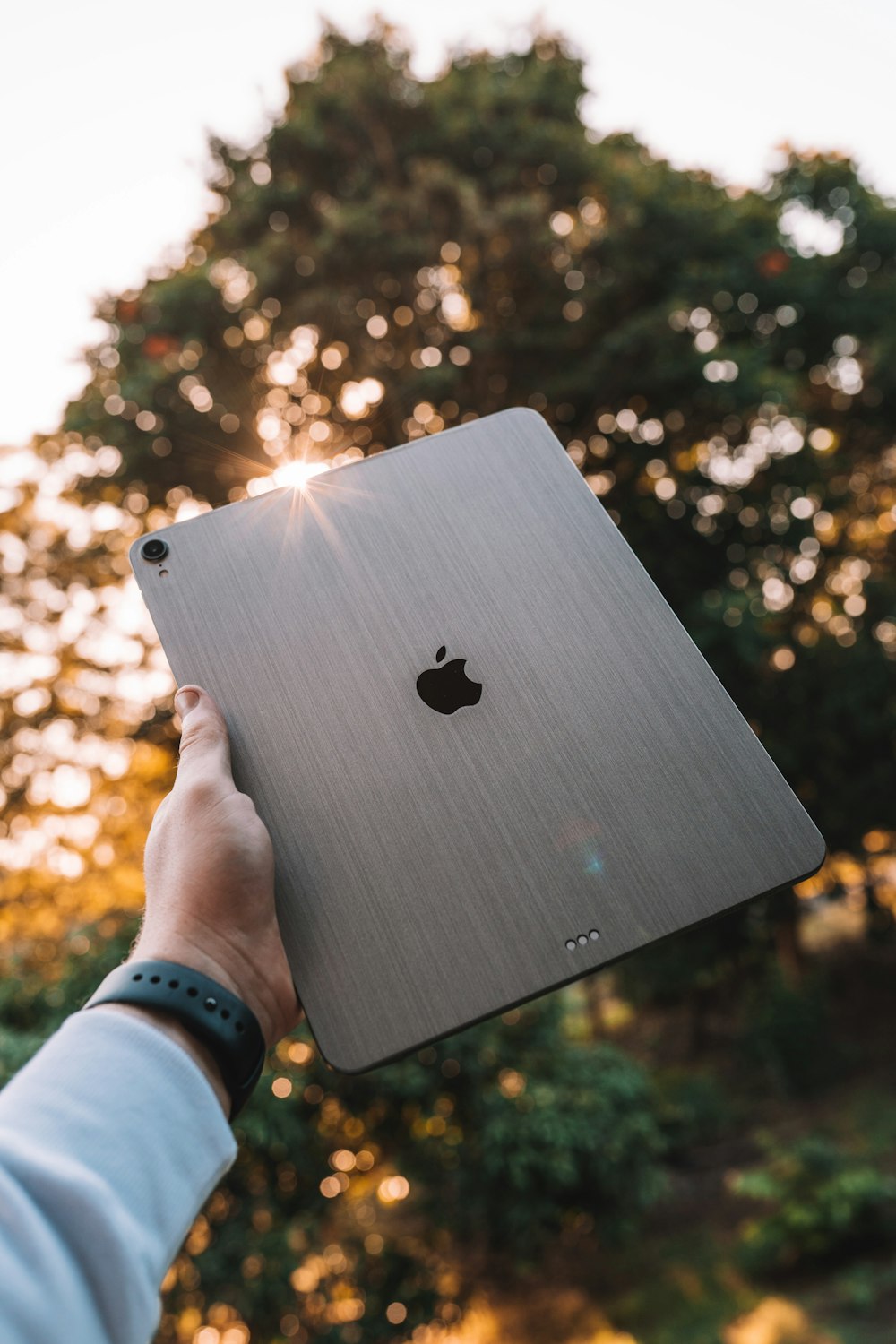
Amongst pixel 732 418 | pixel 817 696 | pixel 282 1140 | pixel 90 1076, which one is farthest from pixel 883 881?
pixel 90 1076

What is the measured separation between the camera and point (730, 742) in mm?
1249

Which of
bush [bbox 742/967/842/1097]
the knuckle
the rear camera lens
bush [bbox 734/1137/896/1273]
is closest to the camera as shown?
the knuckle

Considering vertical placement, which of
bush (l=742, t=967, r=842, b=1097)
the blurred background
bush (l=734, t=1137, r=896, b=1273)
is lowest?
bush (l=742, t=967, r=842, b=1097)

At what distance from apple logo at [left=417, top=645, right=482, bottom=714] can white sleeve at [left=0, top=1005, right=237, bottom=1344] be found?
629 millimetres

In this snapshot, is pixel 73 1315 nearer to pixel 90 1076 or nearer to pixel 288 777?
pixel 90 1076

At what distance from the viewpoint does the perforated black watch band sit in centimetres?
90

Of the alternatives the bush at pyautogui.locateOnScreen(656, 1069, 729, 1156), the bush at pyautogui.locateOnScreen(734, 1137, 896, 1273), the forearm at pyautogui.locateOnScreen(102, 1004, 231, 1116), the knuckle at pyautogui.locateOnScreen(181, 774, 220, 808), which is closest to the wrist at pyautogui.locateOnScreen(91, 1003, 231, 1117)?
the forearm at pyautogui.locateOnScreen(102, 1004, 231, 1116)

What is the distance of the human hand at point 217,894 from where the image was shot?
1019mm

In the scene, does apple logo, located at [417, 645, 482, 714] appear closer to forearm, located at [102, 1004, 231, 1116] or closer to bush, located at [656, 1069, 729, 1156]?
forearm, located at [102, 1004, 231, 1116]

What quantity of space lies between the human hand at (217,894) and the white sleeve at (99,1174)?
149mm

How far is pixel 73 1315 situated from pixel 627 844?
2.68 ft

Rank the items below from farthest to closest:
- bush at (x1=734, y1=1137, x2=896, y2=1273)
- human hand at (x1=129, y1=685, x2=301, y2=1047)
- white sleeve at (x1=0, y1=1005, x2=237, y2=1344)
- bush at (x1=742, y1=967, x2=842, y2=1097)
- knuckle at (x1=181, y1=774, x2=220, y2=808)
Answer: bush at (x1=742, y1=967, x2=842, y2=1097), bush at (x1=734, y1=1137, x2=896, y2=1273), knuckle at (x1=181, y1=774, x2=220, y2=808), human hand at (x1=129, y1=685, x2=301, y2=1047), white sleeve at (x1=0, y1=1005, x2=237, y2=1344)

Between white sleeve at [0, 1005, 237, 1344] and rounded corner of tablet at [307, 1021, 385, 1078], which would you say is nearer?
white sleeve at [0, 1005, 237, 1344]

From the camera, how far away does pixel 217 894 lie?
106 cm
